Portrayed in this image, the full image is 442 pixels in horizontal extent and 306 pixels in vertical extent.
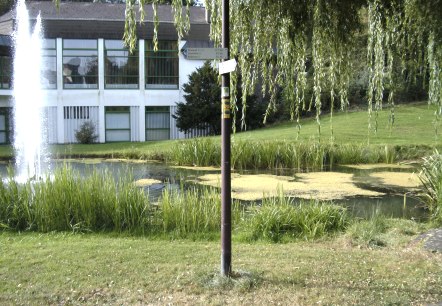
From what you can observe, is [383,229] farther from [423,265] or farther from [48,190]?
[48,190]

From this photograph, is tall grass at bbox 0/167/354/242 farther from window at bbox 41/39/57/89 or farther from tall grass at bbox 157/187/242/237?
window at bbox 41/39/57/89

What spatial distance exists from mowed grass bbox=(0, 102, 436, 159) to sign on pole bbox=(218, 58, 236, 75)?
1197 cm

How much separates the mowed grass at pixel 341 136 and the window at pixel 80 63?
23.0 feet

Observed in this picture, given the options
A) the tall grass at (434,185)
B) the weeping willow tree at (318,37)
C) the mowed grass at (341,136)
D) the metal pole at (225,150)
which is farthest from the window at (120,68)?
the metal pole at (225,150)

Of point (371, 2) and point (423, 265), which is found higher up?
point (371, 2)

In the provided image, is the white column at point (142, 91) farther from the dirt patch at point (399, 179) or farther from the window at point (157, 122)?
the dirt patch at point (399, 179)

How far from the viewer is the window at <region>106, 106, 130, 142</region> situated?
3034 centimetres

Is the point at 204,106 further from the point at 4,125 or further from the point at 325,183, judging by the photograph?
the point at 325,183

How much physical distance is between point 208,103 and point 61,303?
2326 cm

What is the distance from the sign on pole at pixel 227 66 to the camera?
14.8 feet

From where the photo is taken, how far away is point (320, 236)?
309 inches

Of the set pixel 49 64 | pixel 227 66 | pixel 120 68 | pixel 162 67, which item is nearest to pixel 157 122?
pixel 162 67

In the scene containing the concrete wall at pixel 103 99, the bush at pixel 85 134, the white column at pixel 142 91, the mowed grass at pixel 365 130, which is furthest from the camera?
the white column at pixel 142 91

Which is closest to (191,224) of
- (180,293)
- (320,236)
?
(320,236)
